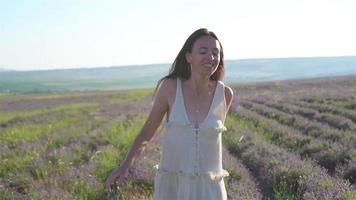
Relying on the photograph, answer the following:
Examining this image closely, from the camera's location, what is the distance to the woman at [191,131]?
3.29 metres

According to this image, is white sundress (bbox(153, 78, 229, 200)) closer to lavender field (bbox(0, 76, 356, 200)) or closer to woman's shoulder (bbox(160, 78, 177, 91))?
woman's shoulder (bbox(160, 78, 177, 91))

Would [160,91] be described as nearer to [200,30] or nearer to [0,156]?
[200,30]

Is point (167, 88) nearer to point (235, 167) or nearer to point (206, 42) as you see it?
point (206, 42)

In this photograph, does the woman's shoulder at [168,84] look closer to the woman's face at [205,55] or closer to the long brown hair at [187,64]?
the long brown hair at [187,64]

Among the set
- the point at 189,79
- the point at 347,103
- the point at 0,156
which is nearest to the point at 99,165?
the point at 0,156

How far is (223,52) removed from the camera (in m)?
3.54

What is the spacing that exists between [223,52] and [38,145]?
27.7 ft

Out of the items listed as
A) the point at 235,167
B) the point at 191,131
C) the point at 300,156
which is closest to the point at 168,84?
the point at 191,131

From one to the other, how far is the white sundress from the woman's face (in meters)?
0.20

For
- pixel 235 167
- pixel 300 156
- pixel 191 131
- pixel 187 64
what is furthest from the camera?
pixel 300 156

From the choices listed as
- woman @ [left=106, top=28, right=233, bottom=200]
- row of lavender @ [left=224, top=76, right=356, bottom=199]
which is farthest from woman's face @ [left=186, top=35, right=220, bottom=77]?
row of lavender @ [left=224, top=76, right=356, bottom=199]

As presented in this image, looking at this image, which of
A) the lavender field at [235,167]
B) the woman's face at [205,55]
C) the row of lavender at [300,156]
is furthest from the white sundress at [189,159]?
the row of lavender at [300,156]

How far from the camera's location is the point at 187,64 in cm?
355

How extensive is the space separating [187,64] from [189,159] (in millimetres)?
635
